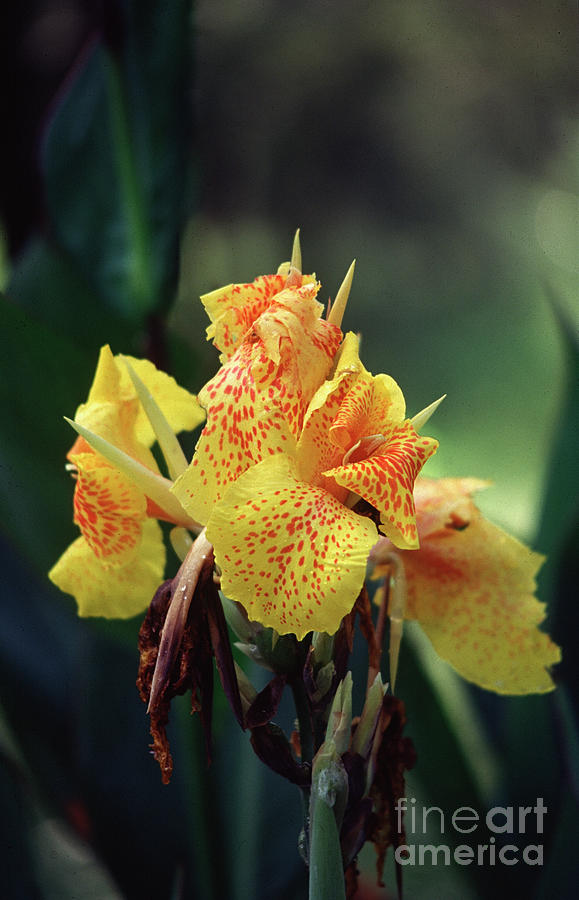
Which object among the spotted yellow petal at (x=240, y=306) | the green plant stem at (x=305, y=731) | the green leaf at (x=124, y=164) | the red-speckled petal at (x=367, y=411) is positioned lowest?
the green plant stem at (x=305, y=731)

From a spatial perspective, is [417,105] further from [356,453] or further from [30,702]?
[30,702]

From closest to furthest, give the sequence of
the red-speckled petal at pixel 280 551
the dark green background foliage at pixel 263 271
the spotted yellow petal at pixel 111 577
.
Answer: the red-speckled petal at pixel 280 551, the spotted yellow petal at pixel 111 577, the dark green background foliage at pixel 263 271

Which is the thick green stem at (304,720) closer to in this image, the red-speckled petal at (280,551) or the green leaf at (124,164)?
the red-speckled petal at (280,551)

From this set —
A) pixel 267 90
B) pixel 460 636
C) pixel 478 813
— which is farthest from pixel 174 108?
pixel 478 813

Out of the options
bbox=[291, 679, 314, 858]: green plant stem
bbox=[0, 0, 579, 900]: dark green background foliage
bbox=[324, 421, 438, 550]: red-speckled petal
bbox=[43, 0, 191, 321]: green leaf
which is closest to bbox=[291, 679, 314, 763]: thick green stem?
bbox=[291, 679, 314, 858]: green plant stem

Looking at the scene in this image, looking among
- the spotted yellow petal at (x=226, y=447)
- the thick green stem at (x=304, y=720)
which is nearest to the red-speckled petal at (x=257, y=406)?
the spotted yellow petal at (x=226, y=447)

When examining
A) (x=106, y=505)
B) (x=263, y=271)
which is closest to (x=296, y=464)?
(x=106, y=505)

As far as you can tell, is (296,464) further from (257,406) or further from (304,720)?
(304,720)
